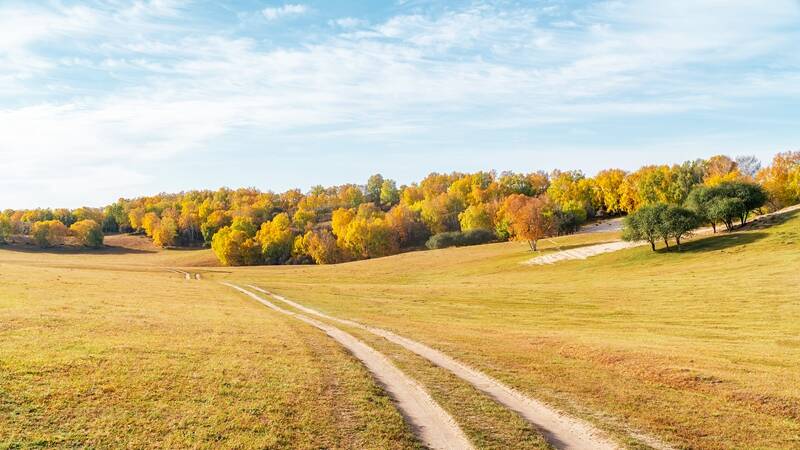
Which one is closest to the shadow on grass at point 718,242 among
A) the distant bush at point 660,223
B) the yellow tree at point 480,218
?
the distant bush at point 660,223

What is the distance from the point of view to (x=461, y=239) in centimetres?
14950

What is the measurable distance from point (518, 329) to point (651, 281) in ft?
117

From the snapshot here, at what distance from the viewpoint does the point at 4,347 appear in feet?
68.5

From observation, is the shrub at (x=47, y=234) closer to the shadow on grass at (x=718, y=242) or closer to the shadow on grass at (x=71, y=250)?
the shadow on grass at (x=71, y=250)

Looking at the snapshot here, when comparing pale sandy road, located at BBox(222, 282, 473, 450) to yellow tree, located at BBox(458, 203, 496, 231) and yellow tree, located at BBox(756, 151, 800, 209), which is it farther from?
yellow tree, located at BBox(458, 203, 496, 231)

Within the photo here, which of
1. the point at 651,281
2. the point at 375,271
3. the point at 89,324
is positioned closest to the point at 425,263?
the point at 375,271

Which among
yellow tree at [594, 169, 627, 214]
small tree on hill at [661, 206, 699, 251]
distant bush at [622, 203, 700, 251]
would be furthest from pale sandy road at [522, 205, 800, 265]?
yellow tree at [594, 169, 627, 214]

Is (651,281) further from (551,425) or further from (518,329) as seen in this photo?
(551,425)

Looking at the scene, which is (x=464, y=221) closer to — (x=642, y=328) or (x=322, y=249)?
(x=322, y=249)

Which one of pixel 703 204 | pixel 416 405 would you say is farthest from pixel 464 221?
pixel 416 405

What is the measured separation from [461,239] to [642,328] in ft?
369

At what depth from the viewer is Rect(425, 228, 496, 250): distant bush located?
149 meters

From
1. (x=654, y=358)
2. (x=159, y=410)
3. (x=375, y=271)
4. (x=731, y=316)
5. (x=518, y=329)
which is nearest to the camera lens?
(x=159, y=410)

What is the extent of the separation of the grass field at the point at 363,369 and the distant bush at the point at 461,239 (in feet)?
320
